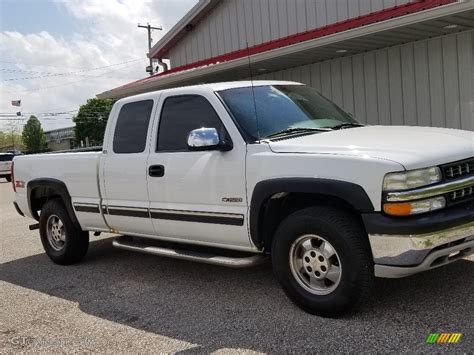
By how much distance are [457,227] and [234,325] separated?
179cm

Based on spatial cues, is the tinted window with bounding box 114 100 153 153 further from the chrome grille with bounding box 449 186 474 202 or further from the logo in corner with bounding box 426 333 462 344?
the logo in corner with bounding box 426 333 462 344

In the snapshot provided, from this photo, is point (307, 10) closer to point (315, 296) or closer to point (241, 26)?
point (241, 26)

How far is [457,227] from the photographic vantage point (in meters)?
3.70

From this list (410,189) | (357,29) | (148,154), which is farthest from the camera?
(357,29)

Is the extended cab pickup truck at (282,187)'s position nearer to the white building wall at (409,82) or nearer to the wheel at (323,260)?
the wheel at (323,260)

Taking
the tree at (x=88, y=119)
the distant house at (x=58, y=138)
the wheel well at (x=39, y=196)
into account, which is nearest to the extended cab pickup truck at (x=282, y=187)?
the wheel well at (x=39, y=196)

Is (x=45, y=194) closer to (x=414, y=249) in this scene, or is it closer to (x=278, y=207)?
(x=278, y=207)

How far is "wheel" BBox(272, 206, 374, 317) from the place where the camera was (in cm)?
382

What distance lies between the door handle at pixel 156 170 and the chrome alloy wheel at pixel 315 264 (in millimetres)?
1559

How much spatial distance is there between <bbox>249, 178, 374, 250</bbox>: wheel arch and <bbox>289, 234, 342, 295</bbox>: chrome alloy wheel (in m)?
0.31

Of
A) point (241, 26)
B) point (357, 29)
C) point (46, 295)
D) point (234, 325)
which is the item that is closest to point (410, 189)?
point (234, 325)

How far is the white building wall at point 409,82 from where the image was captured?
29.2ft

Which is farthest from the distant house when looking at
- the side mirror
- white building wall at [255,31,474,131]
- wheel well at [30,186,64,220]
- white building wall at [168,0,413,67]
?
the side mirror

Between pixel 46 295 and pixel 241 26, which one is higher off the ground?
pixel 241 26
